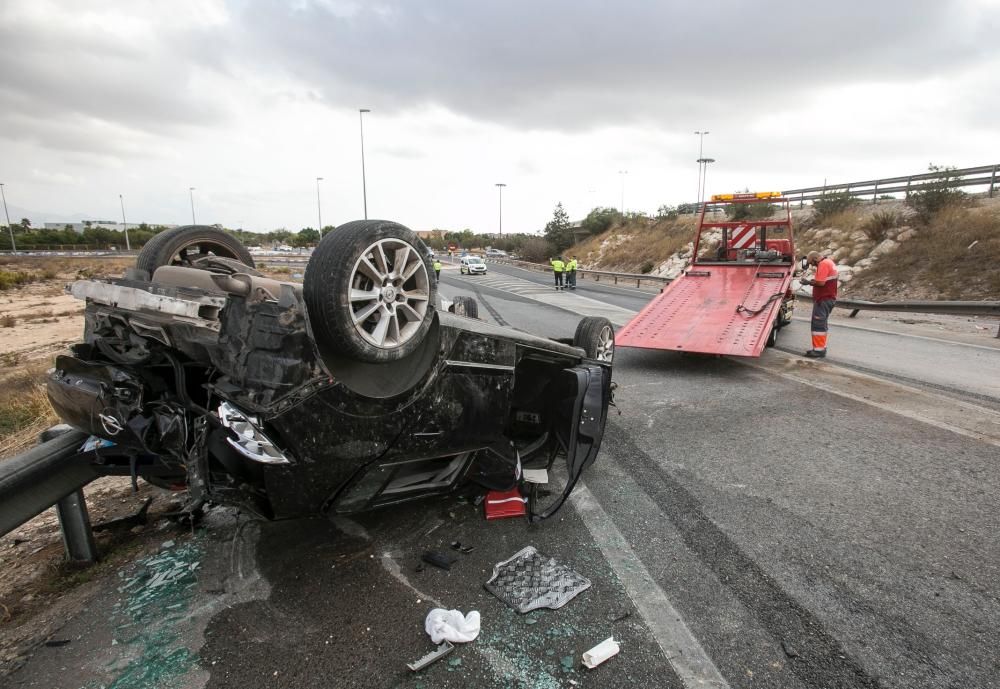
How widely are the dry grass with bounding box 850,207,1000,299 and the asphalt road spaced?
1352cm

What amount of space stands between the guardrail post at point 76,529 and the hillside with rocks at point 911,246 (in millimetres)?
17954

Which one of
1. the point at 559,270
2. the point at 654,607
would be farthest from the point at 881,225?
the point at 654,607

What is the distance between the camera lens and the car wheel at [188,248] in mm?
2898

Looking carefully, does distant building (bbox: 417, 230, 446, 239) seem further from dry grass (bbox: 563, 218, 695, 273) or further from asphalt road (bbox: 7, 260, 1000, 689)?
asphalt road (bbox: 7, 260, 1000, 689)

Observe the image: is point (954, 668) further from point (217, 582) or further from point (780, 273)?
point (780, 273)

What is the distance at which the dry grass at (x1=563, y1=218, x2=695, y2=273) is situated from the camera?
34875 mm

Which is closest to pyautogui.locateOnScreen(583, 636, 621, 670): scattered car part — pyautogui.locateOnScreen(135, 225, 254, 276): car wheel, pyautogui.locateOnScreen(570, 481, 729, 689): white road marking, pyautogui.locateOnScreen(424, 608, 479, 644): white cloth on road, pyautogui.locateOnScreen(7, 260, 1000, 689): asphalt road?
pyautogui.locateOnScreen(7, 260, 1000, 689): asphalt road

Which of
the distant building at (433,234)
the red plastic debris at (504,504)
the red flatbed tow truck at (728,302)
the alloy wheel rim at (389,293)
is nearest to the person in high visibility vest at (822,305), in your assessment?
the red flatbed tow truck at (728,302)

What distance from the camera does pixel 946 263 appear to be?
15781mm

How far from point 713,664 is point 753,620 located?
36cm

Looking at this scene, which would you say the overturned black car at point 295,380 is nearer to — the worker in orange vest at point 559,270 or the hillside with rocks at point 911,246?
the hillside with rocks at point 911,246

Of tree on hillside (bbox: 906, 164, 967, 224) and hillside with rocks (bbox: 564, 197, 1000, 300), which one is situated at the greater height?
tree on hillside (bbox: 906, 164, 967, 224)

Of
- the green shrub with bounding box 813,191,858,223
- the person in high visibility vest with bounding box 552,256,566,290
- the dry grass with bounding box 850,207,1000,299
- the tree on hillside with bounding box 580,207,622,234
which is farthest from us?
the tree on hillside with bounding box 580,207,622,234

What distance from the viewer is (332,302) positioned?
84.3 inches
